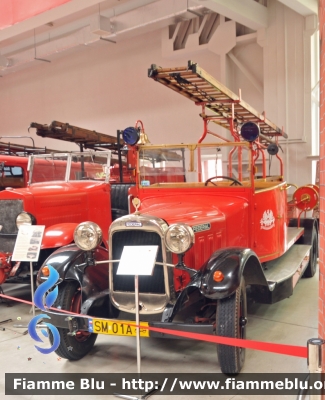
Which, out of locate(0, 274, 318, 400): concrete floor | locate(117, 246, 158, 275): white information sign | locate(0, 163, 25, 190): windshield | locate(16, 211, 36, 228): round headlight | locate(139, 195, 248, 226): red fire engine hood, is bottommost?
locate(0, 274, 318, 400): concrete floor

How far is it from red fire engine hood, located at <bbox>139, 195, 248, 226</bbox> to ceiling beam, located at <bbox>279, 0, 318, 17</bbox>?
17.5 ft

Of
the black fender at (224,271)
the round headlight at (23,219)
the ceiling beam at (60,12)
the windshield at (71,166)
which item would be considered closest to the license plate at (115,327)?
the black fender at (224,271)

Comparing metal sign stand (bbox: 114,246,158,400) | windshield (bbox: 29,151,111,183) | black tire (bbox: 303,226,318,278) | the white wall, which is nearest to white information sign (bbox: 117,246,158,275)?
metal sign stand (bbox: 114,246,158,400)

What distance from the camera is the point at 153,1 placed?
30.3ft

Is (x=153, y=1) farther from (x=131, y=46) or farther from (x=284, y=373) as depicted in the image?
(x=284, y=373)

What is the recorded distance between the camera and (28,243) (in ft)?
12.2

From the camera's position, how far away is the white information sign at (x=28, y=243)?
3668 millimetres

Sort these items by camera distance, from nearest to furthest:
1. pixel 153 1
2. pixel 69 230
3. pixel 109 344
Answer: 1. pixel 109 344
2. pixel 69 230
3. pixel 153 1

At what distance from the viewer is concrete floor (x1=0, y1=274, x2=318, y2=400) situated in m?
3.05

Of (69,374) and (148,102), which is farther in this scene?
(148,102)

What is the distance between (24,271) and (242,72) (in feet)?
22.7

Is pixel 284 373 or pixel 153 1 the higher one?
pixel 153 1

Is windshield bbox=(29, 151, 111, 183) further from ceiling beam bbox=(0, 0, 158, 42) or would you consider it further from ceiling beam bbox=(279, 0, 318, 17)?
ceiling beam bbox=(279, 0, 318, 17)

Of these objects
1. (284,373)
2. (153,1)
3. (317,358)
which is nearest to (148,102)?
(153,1)
